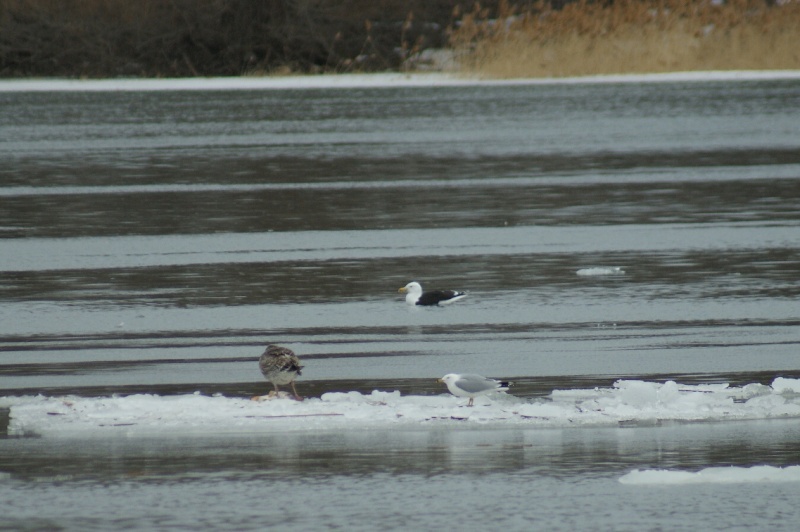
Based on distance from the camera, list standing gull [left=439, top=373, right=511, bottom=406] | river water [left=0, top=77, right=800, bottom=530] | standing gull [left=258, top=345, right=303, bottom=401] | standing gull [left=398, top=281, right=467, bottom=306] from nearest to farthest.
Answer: river water [left=0, top=77, right=800, bottom=530] → standing gull [left=439, top=373, right=511, bottom=406] → standing gull [left=258, top=345, right=303, bottom=401] → standing gull [left=398, top=281, right=467, bottom=306]

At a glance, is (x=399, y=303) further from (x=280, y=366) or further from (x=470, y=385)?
(x=470, y=385)

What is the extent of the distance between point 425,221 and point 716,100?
16.4 meters

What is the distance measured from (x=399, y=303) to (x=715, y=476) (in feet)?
16.1

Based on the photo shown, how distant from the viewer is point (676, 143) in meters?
24.1

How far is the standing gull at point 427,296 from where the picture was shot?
10.9 meters

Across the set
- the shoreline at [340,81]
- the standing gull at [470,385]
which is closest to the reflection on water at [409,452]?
the standing gull at [470,385]

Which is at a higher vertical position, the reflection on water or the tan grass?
the tan grass

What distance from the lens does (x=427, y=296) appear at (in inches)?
428

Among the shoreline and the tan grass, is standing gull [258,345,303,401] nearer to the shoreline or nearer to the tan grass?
the shoreline

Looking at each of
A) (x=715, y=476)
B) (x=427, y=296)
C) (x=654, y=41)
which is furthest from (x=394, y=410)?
(x=654, y=41)

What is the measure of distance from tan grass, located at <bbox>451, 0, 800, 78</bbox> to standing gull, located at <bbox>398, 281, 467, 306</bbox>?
25.7 m

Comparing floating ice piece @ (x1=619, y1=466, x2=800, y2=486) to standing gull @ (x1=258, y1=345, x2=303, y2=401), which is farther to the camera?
standing gull @ (x1=258, y1=345, x2=303, y2=401)

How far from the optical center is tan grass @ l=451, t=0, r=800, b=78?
3616 cm

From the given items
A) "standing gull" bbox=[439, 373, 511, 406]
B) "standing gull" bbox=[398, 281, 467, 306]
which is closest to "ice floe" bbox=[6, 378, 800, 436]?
"standing gull" bbox=[439, 373, 511, 406]
